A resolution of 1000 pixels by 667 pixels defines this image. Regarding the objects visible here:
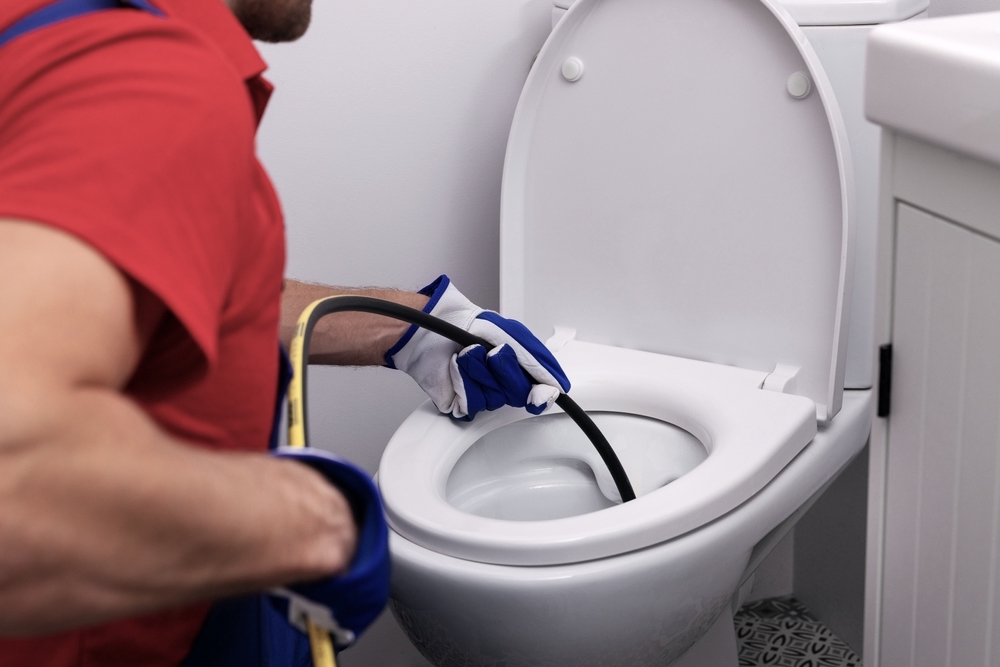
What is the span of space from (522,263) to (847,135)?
418mm

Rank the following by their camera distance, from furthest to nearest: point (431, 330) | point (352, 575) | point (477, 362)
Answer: point (477, 362) < point (431, 330) < point (352, 575)

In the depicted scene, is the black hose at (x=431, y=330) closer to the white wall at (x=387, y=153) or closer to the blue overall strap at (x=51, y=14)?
the blue overall strap at (x=51, y=14)

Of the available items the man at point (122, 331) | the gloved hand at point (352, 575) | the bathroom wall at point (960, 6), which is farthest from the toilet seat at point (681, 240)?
the man at point (122, 331)

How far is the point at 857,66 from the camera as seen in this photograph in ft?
3.26

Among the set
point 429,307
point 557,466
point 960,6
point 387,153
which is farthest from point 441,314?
point 960,6

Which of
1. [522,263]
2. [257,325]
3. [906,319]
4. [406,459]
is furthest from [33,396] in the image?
[522,263]

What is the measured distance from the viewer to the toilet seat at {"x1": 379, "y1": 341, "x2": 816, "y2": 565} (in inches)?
32.6

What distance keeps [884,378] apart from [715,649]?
52 cm

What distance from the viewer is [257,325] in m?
0.50

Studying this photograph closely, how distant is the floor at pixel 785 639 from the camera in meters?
1.38

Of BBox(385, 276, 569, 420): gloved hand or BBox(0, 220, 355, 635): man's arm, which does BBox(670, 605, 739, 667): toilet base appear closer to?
BBox(385, 276, 569, 420): gloved hand

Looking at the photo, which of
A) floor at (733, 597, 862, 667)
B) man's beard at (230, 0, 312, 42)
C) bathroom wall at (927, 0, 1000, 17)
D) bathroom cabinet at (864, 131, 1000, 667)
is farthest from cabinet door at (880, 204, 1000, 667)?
floor at (733, 597, 862, 667)

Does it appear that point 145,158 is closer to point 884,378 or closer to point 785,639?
point 884,378

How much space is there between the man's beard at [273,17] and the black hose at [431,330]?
0.60 ft
